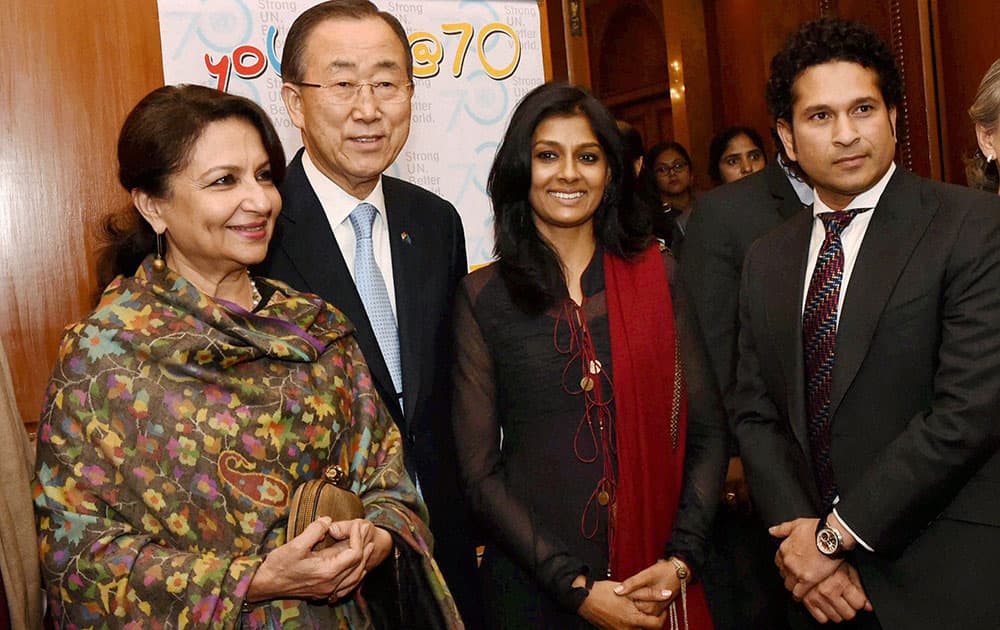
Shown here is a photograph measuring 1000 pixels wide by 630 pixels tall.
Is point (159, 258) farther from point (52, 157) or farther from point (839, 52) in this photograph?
point (839, 52)

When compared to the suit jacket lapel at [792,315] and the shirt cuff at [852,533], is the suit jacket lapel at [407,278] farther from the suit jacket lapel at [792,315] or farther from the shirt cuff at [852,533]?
the shirt cuff at [852,533]

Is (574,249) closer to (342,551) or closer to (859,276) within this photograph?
(859,276)

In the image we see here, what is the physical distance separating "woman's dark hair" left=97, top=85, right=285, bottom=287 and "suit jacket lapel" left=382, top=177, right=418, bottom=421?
1.51ft

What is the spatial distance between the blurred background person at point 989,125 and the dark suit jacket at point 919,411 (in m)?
0.53

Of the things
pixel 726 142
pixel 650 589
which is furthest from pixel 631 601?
pixel 726 142

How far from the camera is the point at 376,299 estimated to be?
7.92 ft

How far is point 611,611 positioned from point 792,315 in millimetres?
767

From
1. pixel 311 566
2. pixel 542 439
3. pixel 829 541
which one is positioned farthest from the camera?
pixel 542 439

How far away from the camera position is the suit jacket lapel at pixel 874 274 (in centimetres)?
209

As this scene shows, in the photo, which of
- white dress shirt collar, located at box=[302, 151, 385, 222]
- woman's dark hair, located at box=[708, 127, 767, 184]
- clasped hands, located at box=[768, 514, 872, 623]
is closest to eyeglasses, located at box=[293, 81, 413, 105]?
white dress shirt collar, located at box=[302, 151, 385, 222]

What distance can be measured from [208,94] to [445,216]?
79 cm

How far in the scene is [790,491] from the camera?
2221mm

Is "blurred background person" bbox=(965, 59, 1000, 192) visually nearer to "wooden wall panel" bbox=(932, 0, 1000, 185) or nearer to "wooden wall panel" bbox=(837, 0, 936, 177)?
"wooden wall panel" bbox=(932, 0, 1000, 185)

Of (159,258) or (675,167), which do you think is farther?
(675,167)
